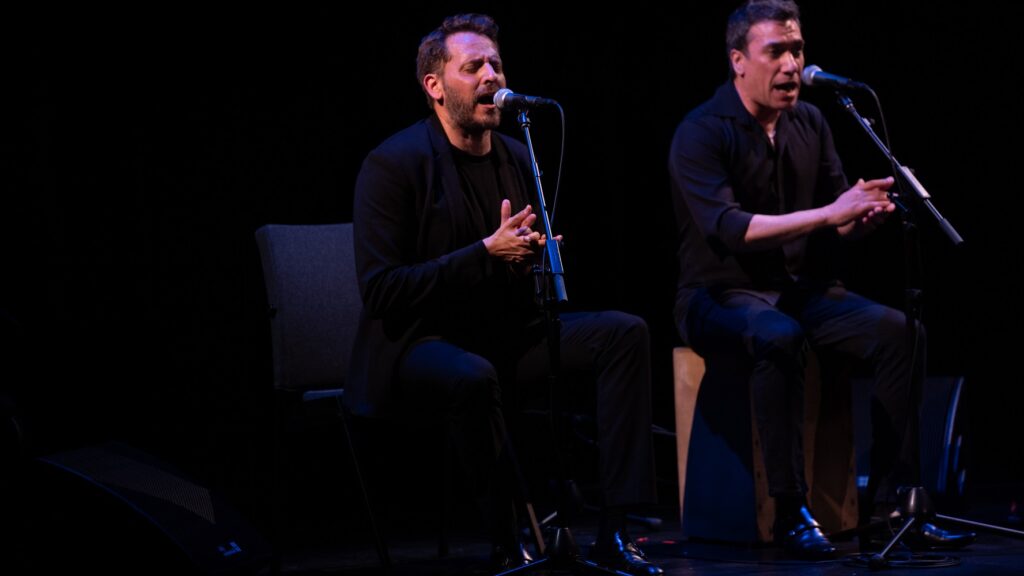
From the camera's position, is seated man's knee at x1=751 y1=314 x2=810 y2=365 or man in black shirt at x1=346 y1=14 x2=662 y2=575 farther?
seated man's knee at x1=751 y1=314 x2=810 y2=365

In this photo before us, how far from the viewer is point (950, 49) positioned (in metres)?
5.25

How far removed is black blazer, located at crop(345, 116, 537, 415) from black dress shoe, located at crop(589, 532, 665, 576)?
65 cm

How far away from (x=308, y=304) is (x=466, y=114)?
83 centimetres

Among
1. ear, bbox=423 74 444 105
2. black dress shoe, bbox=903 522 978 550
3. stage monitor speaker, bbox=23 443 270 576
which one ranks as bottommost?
→ black dress shoe, bbox=903 522 978 550

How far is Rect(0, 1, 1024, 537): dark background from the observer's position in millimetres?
3980

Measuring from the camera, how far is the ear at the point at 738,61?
3735mm

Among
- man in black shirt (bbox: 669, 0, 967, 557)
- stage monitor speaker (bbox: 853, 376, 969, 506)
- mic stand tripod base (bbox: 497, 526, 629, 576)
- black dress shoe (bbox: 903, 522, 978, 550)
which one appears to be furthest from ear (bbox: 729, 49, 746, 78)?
mic stand tripod base (bbox: 497, 526, 629, 576)

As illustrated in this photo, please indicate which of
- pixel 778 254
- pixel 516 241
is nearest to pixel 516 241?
pixel 516 241

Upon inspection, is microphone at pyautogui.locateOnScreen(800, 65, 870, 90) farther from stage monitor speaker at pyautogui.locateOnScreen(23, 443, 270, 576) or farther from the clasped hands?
stage monitor speaker at pyautogui.locateOnScreen(23, 443, 270, 576)

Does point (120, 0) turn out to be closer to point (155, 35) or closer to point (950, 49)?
point (155, 35)

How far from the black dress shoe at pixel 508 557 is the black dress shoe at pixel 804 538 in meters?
0.75

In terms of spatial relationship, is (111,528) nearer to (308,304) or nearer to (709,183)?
(308,304)

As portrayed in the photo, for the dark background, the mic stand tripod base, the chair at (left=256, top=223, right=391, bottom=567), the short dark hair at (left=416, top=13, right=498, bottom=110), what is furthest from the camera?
the dark background

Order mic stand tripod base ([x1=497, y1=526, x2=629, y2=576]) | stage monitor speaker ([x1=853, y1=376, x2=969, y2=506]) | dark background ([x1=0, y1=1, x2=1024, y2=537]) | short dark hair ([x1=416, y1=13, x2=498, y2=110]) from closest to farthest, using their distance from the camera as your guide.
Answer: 1. mic stand tripod base ([x1=497, y1=526, x2=629, y2=576])
2. short dark hair ([x1=416, y1=13, x2=498, y2=110])
3. stage monitor speaker ([x1=853, y1=376, x2=969, y2=506])
4. dark background ([x1=0, y1=1, x2=1024, y2=537])
